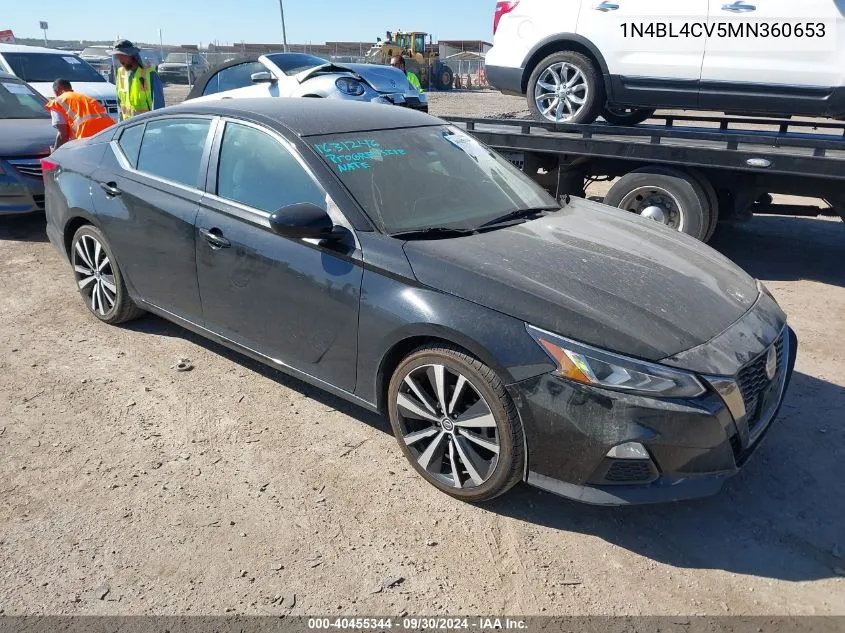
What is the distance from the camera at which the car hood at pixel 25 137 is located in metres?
7.11

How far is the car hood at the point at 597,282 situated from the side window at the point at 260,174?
2.32 ft

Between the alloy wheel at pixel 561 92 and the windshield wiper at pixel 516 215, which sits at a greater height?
the alloy wheel at pixel 561 92

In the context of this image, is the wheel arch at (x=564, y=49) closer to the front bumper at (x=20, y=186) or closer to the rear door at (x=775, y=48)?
the rear door at (x=775, y=48)

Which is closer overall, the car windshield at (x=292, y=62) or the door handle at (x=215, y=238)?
the door handle at (x=215, y=238)

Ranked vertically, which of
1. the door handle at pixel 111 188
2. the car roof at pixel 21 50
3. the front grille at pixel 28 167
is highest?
the car roof at pixel 21 50

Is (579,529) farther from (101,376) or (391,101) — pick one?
(391,101)

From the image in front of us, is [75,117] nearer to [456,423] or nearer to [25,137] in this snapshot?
[25,137]

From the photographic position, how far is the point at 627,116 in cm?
782

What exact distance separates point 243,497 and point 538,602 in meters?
1.36

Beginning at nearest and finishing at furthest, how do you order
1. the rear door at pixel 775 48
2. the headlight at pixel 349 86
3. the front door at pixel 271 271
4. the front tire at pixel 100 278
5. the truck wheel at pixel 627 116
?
the front door at pixel 271 271 → the front tire at pixel 100 278 → the rear door at pixel 775 48 → the truck wheel at pixel 627 116 → the headlight at pixel 349 86

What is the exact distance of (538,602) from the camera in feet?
8.32

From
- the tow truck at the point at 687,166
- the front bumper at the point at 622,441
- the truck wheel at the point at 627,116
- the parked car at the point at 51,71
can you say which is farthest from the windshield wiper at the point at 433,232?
the parked car at the point at 51,71

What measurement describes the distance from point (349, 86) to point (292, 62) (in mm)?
1385

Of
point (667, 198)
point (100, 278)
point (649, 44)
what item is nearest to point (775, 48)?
point (649, 44)
